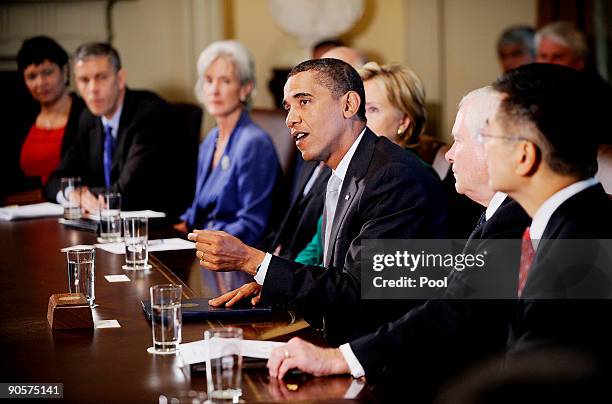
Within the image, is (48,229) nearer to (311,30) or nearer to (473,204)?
(473,204)

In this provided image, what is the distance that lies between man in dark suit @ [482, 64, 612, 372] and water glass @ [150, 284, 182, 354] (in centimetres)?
66

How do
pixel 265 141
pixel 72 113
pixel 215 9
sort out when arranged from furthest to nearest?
1. pixel 215 9
2. pixel 72 113
3. pixel 265 141

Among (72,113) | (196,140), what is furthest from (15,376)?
(72,113)

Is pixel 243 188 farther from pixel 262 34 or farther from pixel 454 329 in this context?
pixel 262 34

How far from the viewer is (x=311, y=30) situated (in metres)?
6.50

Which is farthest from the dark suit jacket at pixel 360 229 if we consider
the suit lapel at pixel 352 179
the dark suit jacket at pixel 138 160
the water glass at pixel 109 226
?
the dark suit jacket at pixel 138 160

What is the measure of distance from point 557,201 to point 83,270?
1249 millimetres

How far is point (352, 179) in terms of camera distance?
2.66 metres

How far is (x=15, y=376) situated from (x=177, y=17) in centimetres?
494

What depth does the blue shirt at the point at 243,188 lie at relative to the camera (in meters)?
4.28

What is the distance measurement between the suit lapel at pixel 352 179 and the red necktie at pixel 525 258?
2.75ft

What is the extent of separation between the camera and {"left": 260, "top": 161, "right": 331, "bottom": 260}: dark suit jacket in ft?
11.5

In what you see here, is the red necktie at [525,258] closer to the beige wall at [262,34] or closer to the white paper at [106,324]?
the white paper at [106,324]

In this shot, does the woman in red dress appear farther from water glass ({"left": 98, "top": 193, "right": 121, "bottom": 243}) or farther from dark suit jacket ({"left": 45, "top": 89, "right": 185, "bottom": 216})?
water glass ({"left": 98, "top": 193, "right": 121, "bottom": 243})
